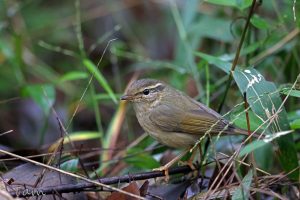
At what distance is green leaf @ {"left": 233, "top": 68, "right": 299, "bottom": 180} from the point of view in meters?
3.71

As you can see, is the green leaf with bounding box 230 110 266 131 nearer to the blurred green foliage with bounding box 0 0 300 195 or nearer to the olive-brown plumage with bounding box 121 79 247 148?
the blurred green foliage with bounding box 0 0 300 195

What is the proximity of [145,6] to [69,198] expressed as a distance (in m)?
5.80

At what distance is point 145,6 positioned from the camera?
9.45 metres

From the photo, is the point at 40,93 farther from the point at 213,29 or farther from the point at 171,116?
the point at 213,29

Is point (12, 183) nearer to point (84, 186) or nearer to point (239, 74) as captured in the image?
point (84, 186)

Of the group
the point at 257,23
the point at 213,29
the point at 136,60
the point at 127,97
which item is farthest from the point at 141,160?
the point at 136,60

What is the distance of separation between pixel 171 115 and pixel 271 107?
1166 mm

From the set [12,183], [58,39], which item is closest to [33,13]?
[58,39]

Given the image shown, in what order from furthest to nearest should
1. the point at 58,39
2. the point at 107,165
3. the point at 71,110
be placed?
the point at 58,39, the point at 71,110, the point at 107,165

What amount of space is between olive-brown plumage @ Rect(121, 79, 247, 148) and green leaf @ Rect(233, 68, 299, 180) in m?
0.48

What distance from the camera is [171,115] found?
478 cm

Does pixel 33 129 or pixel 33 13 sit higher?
pixel 33 13

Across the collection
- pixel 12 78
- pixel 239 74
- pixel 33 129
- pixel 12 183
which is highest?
pixel 239 74

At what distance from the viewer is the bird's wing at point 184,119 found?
176 inches
